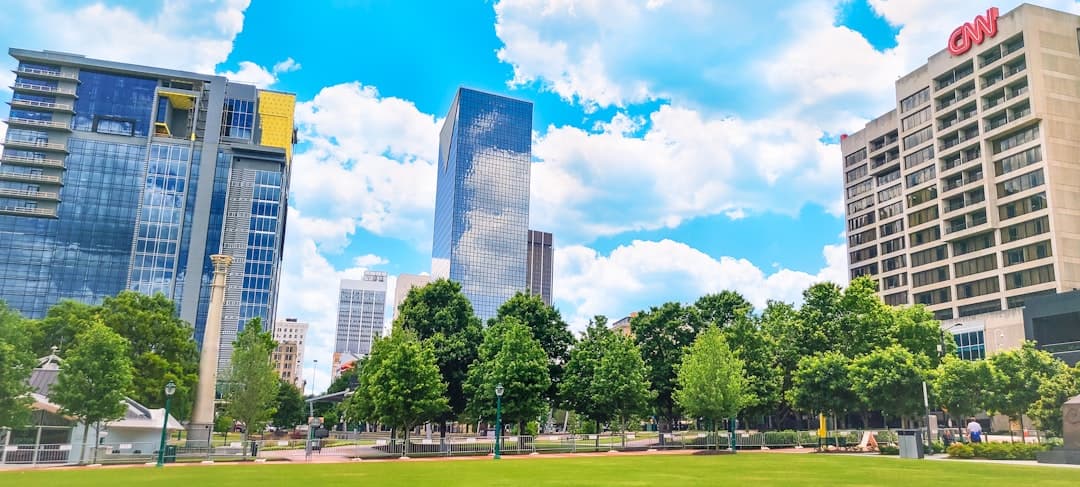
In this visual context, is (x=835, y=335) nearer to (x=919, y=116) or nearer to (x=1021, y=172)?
A: (x=1021, y=172)

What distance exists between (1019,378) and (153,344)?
6937 centimetres

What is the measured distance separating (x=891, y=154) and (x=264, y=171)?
12336 centimetres

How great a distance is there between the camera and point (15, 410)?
132 feet

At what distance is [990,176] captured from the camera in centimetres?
9456

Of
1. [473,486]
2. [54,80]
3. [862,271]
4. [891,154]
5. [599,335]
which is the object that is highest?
[54,80]

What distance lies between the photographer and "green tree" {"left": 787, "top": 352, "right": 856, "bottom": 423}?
58.0 m

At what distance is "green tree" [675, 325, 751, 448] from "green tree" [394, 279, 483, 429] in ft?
59.7

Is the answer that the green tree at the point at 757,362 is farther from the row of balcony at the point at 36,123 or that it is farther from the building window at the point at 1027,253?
the row of balcony at the point at 36,123

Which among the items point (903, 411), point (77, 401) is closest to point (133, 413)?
point (77, 401)

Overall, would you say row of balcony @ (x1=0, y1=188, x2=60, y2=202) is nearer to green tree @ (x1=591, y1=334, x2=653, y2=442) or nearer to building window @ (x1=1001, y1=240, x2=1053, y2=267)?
green tree @ (x1=591, y1=334, x2=653, y2=442)

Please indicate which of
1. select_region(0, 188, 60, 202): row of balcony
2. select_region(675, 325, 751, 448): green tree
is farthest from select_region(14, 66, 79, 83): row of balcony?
select_region(675, 325, 751, 448): green tree

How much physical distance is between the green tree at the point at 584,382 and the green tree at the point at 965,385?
24.4 m

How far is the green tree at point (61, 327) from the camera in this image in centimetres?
6084

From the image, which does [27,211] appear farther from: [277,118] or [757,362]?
[757,362]
